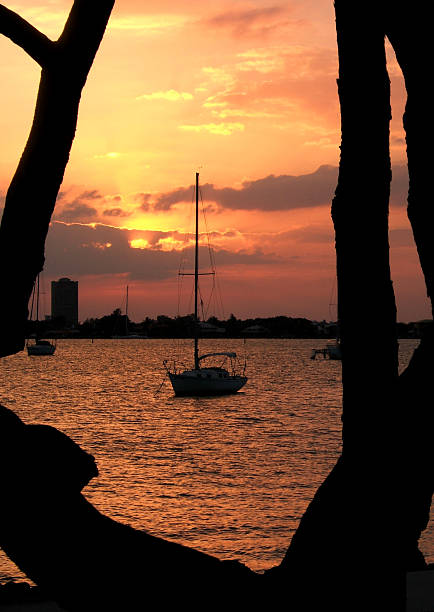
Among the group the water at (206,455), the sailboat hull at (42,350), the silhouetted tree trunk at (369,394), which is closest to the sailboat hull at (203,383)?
the water at (206,455)

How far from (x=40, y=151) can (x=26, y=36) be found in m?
0.37

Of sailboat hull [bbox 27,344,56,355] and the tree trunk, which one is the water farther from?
sailboat hull [bbox 27,344,56,355]

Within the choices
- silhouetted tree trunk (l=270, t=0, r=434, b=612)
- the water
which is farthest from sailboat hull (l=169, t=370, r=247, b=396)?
silhouetted tree trunk (l=270, t=0, r=434, b=612)

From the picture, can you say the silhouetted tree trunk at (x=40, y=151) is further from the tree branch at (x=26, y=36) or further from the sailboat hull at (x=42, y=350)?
the sailboat hull at (x=42, y=350)

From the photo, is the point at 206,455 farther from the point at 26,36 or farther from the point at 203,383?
the point at 26,36

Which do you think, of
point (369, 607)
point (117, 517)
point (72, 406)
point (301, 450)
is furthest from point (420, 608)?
point (72, 406)

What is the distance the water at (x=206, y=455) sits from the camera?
850 inches

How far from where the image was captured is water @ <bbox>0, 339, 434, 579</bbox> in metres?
21.6

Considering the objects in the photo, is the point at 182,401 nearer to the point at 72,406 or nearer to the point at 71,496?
the point at 72,406

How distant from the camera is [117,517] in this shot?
75.4ft

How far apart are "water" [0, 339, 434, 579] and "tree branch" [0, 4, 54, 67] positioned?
613 inches

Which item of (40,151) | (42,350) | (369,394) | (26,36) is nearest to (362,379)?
(369,394)

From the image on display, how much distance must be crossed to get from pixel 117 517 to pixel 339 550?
21078mm

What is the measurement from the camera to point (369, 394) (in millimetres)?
2791
